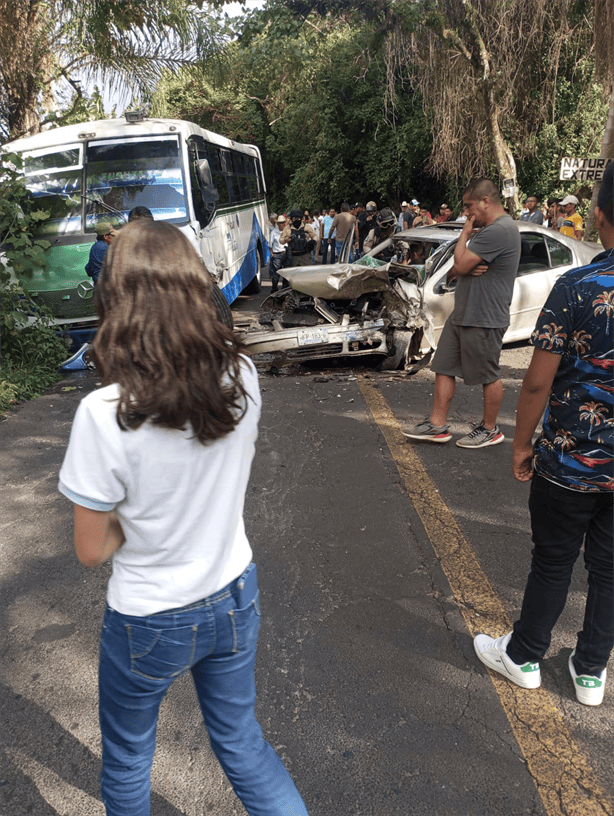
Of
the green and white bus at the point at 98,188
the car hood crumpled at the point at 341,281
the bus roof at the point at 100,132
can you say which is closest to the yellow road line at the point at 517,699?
the car hood crumpled at the point at 341,281

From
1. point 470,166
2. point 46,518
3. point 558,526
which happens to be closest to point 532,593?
point 558,526

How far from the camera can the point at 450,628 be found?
311 centimetres

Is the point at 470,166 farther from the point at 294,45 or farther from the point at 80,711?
the point at 80,711

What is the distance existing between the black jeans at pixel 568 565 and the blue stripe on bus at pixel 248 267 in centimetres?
819

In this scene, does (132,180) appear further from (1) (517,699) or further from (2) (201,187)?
(1) (517,699)

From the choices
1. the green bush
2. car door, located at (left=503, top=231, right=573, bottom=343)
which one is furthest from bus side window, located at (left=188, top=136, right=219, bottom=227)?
car door, located at (left=503, top=231, right=573, bottom=343)

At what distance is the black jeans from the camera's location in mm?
2424

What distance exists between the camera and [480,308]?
194 inches

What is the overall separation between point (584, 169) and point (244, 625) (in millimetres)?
10310

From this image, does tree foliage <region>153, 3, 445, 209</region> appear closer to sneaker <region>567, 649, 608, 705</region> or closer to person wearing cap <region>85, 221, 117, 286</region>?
person wearing cap <region>85, 221, 117, 286</region>

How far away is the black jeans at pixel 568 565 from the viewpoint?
2.42 meters

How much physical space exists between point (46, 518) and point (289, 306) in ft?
15.9

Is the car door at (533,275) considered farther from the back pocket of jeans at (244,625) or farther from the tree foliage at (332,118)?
the tree foliage at (332,118)

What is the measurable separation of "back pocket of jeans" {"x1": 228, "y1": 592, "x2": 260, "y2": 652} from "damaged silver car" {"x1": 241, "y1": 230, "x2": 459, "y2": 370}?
5.93m
